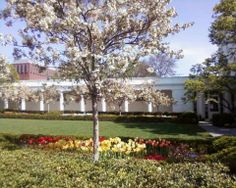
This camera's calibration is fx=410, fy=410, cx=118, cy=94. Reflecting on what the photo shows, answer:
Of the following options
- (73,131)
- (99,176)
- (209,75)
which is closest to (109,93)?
(99,176)

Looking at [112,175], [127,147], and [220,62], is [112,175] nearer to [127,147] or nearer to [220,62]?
[127,147]

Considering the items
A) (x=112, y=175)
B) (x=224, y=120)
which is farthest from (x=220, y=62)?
(x=112, y=175)

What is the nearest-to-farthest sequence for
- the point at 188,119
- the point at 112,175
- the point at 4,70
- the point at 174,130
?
the point at 112,175
the point at 174,130
the point at 188,119
the point at 4,70

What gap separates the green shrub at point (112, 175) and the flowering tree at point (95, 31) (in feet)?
10.4

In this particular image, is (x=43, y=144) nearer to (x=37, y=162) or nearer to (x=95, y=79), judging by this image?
(x=95, y=79)

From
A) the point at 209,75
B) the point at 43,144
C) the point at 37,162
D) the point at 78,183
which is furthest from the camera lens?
the point at 209,75

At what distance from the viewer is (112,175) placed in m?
6.06

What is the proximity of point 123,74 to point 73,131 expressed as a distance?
47.8 feet

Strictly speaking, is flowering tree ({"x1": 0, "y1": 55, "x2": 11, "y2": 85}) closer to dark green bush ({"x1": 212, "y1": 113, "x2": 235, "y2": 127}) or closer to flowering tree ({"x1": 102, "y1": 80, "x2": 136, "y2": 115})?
dark green bush ({"x1": 212, "y1": 113, "x2": 235, "y2": 127})

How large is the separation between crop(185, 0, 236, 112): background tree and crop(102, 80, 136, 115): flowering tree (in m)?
14.2

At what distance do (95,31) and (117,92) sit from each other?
A: 1.64 metres

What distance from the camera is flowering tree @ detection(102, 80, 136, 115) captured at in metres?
9.95

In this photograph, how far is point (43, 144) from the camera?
45.1 ft

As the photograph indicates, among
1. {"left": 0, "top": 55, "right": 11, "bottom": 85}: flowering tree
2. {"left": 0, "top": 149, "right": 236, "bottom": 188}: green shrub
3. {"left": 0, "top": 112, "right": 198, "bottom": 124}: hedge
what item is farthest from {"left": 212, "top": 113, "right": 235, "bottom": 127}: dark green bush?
{"left": 0, "top": 149, "right": 236, "bottom": 188}: green shrub
